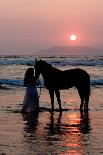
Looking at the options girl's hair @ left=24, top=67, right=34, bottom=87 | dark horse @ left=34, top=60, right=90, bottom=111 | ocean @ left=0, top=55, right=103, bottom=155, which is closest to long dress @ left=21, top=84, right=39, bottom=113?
girl's hair @ left=24, top=67, right=34, bottom=87

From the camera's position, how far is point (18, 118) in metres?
11.8

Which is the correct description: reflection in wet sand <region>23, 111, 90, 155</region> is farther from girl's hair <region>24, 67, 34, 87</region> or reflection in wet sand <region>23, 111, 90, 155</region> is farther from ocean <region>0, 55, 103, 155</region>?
girl's hair <region>24, 67, 34, 87</region>

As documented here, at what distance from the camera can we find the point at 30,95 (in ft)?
45.2

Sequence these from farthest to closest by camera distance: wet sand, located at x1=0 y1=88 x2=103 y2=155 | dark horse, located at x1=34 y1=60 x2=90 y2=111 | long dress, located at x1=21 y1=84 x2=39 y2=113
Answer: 1. dark horse, located at x1=34 y1=60 x2=90 y2=111
2. long dress, located at x1=21 y1=84 x2=39 y2=113
3. wet sand, located at x1=0 y1=88 x2=103 y2=155

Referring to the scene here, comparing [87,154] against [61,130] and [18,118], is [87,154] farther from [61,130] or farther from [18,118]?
[18,118]

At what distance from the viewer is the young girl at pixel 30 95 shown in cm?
1357

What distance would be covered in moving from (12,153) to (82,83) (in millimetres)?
7161

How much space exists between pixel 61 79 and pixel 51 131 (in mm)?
4489

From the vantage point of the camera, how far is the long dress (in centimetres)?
1350

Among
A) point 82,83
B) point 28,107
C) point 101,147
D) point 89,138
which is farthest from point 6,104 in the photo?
point 101,147

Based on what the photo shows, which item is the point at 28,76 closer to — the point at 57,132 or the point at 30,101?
the point at 30,101

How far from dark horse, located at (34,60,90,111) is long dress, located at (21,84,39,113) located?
0.41m

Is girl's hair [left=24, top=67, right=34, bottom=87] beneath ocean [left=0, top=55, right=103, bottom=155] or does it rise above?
above

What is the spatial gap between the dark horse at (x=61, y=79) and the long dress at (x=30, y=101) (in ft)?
1.34
